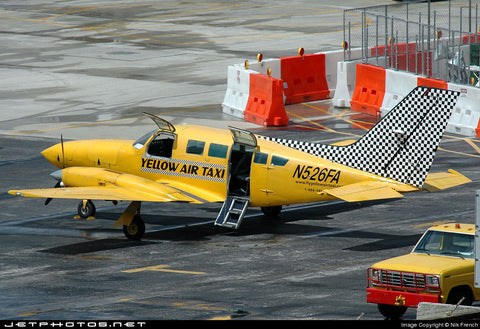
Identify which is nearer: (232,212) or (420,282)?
(420,282)

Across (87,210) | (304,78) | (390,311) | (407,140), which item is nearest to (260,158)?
(407,140)

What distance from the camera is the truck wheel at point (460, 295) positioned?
53.9 feet

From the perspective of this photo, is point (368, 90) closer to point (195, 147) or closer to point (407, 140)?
point (195, 147)

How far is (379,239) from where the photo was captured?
22.0 m

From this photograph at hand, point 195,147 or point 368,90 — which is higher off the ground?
point 195,147

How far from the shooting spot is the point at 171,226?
24.4 metres

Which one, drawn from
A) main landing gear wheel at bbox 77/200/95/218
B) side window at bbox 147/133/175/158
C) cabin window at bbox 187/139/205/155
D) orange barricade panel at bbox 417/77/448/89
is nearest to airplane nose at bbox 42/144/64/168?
main landing gear wheel at bbox 77/200/95/218

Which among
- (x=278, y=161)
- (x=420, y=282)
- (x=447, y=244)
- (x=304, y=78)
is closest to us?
(x=420, y=282)

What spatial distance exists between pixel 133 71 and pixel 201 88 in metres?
4.76

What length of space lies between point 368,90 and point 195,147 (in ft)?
47.8

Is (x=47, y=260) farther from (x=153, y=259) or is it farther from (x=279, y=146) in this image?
(x=279, y=146)

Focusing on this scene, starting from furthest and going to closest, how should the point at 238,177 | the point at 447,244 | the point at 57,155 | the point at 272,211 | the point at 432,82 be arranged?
1. the point at 432,82
2. the point at 57,155
3. the point at 272,211
4. the point at 238,177
5. the point at 447,244

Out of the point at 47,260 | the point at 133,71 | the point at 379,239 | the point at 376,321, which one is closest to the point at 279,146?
the point at 379,239

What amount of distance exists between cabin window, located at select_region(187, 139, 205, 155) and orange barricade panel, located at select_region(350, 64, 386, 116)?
45.1 ft
